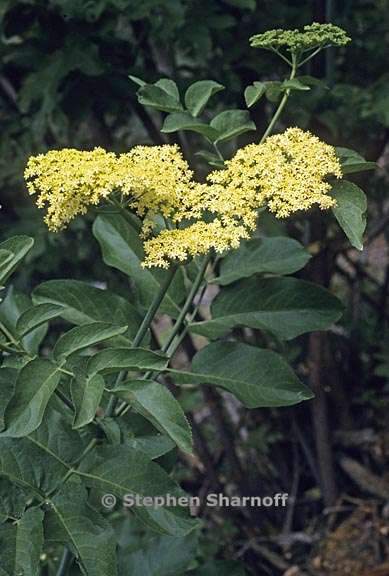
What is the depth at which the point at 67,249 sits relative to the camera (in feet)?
6.23

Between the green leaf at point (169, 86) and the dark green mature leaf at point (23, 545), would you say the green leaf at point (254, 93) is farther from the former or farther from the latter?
the dark green mature leaf at point (23, 545)

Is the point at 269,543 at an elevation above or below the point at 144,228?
below

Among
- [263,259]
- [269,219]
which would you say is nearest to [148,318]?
[263,259]

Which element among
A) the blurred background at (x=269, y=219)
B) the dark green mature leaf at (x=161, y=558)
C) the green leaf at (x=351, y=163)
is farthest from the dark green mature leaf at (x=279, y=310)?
the blurred background at (x=269, y=219)

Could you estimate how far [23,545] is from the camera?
0.93 meters

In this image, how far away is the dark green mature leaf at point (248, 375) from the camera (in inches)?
42.0

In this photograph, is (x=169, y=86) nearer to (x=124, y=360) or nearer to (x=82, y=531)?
(x=124, y=360)

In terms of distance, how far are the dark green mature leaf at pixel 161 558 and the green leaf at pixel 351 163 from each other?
550 millimetres

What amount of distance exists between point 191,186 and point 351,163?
169 mm

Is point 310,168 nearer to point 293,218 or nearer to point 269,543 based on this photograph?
point 293,218

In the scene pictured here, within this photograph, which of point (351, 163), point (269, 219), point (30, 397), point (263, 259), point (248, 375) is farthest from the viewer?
point (269, 219)

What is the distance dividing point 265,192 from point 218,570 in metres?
0.57

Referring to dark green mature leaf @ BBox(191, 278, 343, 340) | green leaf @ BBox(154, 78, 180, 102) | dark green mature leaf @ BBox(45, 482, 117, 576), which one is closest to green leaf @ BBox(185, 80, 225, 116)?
green leaf @ BBox(154, 78, 180, 102)

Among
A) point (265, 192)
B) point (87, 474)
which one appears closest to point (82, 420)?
point (87, 474)
